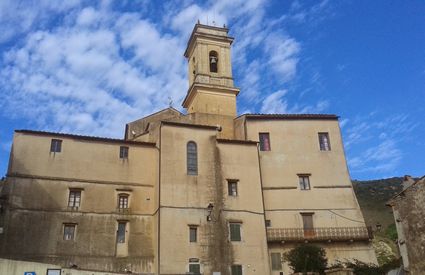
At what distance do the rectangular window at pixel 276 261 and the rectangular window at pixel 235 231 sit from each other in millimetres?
3427

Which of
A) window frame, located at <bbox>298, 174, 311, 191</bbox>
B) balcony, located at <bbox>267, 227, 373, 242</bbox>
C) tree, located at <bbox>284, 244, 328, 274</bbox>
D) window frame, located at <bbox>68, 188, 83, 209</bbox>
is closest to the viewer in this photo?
tree, located at <bbox>284, 244, 328, 274</bbox>

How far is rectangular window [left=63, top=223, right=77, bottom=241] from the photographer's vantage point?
32625mm

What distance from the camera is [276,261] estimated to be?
3547 centimetres

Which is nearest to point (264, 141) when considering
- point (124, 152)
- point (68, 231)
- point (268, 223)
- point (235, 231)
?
point (268, 223)

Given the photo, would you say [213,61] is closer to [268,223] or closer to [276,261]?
[268,223]

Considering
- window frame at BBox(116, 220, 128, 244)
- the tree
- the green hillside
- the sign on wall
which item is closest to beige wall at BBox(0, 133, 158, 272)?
window frame at BBox(116, 220, 128, 244)

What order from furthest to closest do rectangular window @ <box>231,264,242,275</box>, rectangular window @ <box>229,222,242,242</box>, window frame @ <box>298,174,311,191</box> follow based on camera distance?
window frame @ <box>298,174,311,191</box>, rectangular window @ <box>229,222,242,242</box>, rectangular window @ <box>231,264,242,275</box>

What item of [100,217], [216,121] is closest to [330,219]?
[216,121]

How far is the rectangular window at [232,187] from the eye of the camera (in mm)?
36125

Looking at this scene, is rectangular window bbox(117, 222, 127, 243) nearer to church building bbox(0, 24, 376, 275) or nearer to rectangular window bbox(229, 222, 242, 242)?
church building bbox(0, 24, 376, 275)

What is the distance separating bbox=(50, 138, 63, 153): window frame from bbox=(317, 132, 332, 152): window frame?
21942mm

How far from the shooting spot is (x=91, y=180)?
3494cm

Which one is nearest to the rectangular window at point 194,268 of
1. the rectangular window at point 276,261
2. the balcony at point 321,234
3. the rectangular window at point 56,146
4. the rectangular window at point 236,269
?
the rectangular window at point 236,269

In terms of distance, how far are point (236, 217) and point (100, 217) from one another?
1025cm
